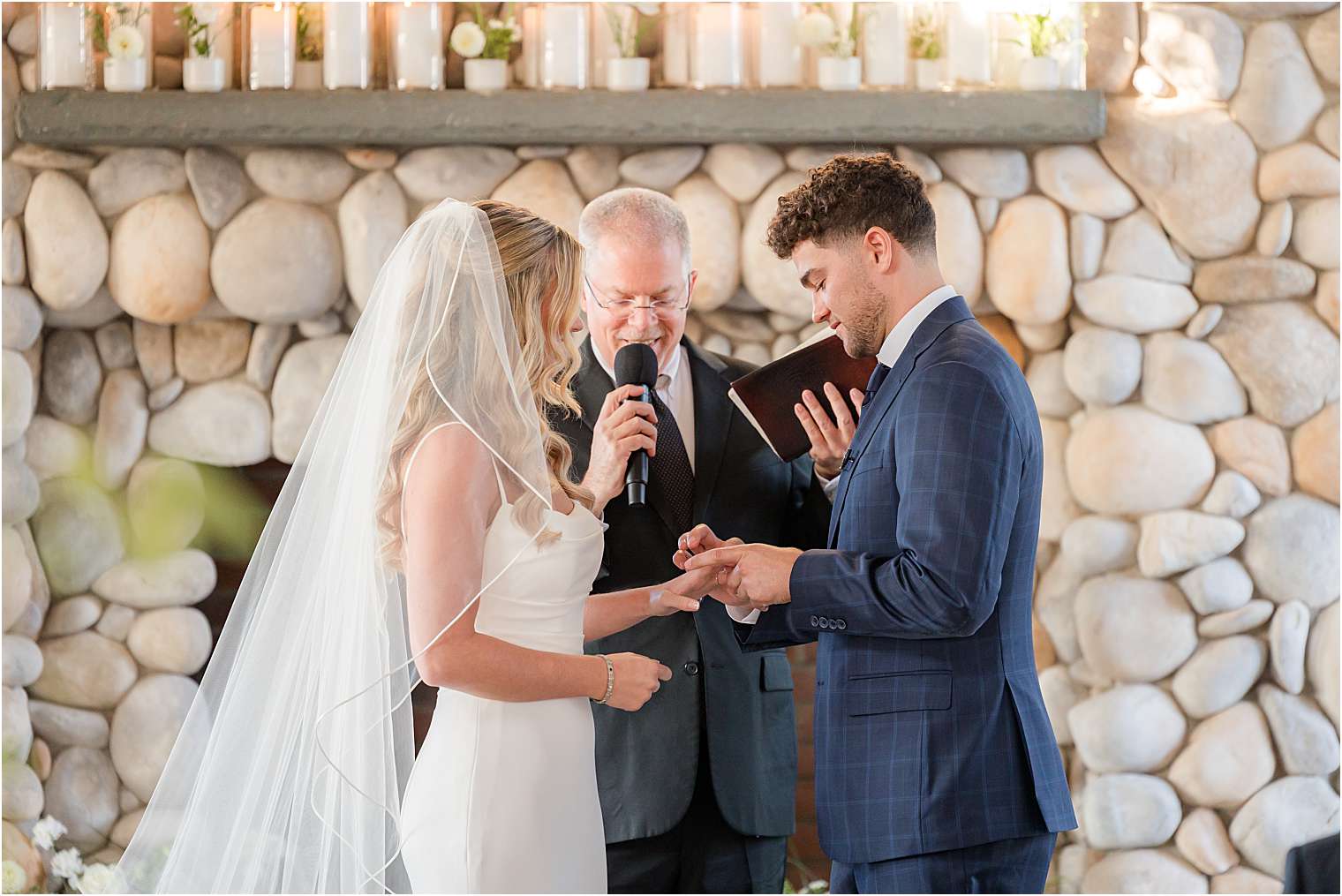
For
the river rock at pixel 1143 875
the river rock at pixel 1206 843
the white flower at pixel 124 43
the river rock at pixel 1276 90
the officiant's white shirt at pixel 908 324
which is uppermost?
the white flower at pixel 124 43

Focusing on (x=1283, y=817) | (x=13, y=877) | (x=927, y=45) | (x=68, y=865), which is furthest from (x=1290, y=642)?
(x=13, y=877)

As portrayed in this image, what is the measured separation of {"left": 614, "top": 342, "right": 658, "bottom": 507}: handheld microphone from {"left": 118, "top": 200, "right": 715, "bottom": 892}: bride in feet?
0.72

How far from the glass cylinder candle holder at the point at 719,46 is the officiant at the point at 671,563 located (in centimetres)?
92

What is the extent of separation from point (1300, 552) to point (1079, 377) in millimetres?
722

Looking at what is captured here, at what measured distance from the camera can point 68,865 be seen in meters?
3.11

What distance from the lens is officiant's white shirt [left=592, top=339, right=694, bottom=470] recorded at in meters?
2.41

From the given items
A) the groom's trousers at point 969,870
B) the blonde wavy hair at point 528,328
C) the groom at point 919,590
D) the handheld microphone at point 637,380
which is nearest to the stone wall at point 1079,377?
the handheld microphone at point 637,380

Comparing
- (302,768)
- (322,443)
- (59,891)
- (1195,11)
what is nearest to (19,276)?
(59,891)

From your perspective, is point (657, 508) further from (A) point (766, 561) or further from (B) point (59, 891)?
(B) point (59, 891)

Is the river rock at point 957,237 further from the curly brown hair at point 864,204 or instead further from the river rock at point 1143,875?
the river rock at point 1143,875

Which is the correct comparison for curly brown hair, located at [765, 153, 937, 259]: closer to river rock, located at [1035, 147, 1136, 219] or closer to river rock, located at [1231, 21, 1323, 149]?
river rock, located at [1035, 147, 1136, 219]

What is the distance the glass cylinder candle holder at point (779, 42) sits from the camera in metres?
3.25

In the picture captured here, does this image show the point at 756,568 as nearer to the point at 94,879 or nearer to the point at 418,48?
the point at 418,48

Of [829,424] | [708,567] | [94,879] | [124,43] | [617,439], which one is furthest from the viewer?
[124,43]
